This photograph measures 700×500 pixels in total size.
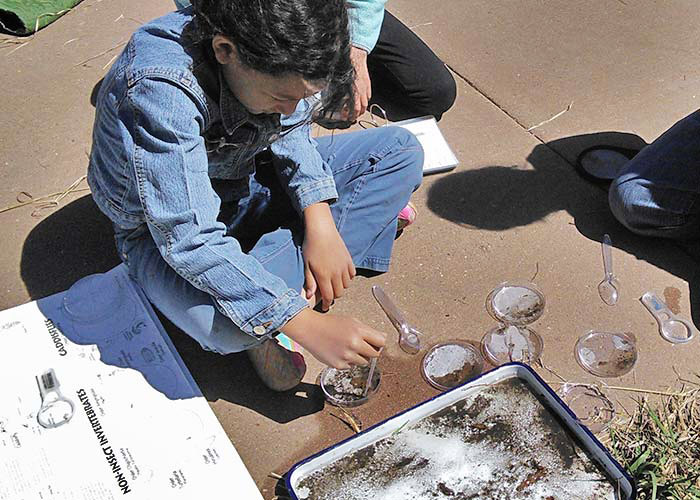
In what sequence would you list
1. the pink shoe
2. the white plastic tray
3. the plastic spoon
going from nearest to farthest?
the white plastic tray
the plastic spoon
the pink shoe

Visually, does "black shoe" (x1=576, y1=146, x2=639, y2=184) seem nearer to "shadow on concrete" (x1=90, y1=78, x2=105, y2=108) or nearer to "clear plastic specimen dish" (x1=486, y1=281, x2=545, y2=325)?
"clear plastic specimen dish" (x1=486, y1=281, x2=545, y2=325)

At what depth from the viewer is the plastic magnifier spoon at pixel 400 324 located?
5.39 ft

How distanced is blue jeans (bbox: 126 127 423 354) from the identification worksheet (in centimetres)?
10

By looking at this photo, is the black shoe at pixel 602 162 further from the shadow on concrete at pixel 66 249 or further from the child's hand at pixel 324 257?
the shadow on concrete at pixel 66 249

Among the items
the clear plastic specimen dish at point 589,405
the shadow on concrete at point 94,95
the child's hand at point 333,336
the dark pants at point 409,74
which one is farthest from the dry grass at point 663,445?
the shadow on concrete at point 94,95

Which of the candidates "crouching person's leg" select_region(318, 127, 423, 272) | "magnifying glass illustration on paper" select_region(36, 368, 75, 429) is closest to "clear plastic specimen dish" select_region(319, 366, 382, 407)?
"crouching person's leg" select_region(318, 127, 423, 272)

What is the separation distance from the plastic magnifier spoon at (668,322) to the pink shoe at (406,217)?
57 centimetres

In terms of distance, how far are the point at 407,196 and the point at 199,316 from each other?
58 centimetres

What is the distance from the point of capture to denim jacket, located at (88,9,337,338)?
3.99 ft

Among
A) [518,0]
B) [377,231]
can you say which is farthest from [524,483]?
[518,0]

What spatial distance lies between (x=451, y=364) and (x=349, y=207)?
1.34 feet

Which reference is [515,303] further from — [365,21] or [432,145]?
[365,21]

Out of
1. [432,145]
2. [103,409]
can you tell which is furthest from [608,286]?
[103,409]

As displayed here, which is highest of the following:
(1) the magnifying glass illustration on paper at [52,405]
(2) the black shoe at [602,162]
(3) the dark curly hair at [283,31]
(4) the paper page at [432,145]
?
(3) the dark curly hair at [283,31]
